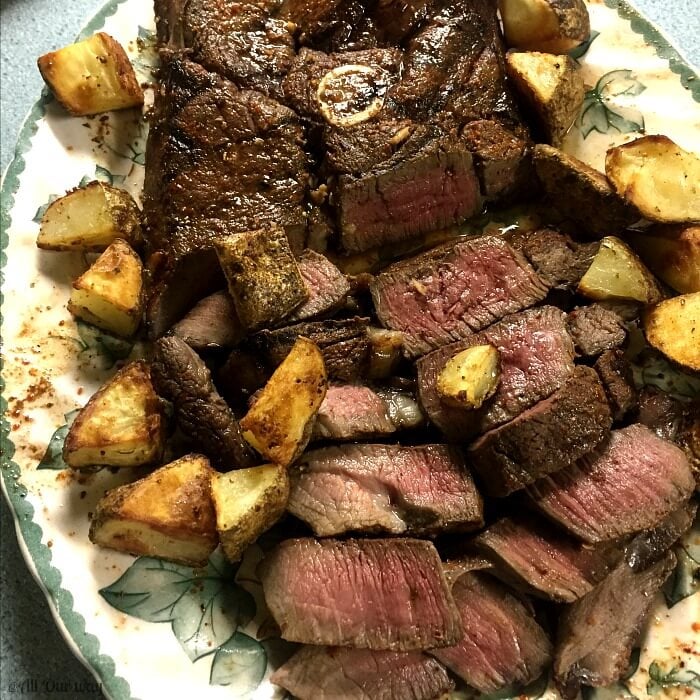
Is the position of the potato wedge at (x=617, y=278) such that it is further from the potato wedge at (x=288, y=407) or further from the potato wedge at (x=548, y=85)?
the potato wedge at (x=288, y=407)

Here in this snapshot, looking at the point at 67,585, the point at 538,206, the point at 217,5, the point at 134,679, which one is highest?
the point at 217,5

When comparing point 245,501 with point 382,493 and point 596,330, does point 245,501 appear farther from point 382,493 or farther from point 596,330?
point 596,330

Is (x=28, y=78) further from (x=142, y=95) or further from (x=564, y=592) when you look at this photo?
(x=564, y=592)

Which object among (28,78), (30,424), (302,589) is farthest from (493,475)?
(28,78)

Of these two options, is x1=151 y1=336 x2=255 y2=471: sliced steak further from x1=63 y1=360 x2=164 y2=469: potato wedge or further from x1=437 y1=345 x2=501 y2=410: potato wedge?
x1=437 y1=345 x2=501 y2=410: potato wedge

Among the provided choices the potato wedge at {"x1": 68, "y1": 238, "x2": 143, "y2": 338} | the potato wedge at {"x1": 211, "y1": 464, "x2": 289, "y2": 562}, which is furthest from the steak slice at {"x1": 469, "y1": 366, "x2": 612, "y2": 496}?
the potato wedge at {"x1": 68, "y1": 238, "x2": 143, "y2": 338}

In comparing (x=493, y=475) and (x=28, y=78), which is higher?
(x=28, y=78)

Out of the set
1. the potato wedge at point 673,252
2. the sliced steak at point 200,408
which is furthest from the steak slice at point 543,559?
the potato wedge at point 673,252

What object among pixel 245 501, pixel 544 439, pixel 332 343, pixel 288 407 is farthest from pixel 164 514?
pixel 544 439
